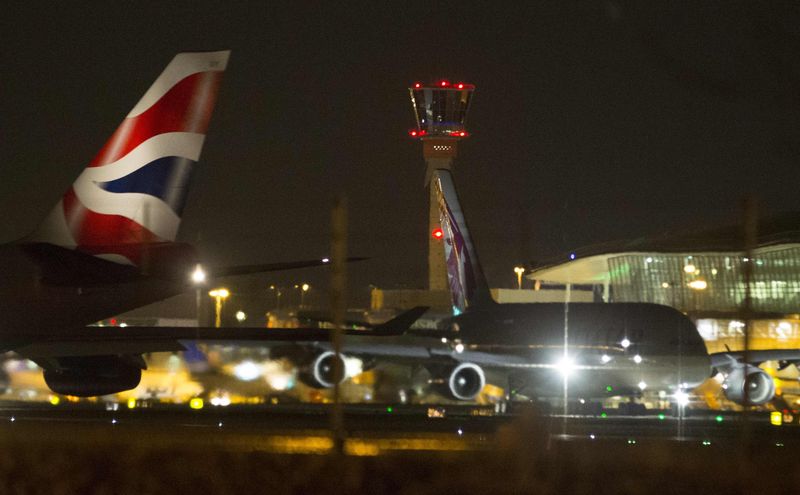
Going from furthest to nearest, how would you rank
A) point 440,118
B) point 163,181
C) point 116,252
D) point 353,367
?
point 440,118 → point 163,181 → point 116,252 → point 353,367

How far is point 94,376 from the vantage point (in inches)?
634

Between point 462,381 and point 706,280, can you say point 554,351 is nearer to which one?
point 462,381

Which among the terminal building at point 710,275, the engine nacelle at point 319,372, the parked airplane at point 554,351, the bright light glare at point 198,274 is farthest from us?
the terminal building at point 710,275

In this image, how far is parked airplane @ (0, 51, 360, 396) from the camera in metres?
15.6

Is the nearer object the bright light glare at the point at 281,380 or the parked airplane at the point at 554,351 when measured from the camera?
the bright light glare at the point at 281,380

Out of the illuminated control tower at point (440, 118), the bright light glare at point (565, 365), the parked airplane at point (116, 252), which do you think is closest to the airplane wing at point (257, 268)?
the parked airplane at point (116, 252)

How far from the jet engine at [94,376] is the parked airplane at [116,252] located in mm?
18

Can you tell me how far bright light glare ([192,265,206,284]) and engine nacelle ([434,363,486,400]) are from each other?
3.53 m

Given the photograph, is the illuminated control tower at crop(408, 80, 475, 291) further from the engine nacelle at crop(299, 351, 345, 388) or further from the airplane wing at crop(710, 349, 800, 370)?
the engine nacelle at crop(299, 351, 345, 388)

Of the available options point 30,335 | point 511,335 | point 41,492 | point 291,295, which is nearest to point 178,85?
point 30,335

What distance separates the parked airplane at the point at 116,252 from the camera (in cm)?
1557

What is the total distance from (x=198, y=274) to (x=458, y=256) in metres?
17.3

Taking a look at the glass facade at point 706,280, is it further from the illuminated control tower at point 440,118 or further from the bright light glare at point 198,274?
the illuminated control tower at point 440,118

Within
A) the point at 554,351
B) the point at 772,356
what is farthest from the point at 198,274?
the point at 772,356
